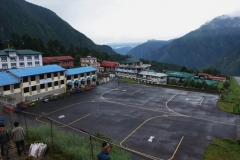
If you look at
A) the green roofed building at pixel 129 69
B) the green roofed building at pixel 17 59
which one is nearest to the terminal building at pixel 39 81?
the green roofed building at pixel 17 59

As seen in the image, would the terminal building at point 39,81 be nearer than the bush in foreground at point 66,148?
No

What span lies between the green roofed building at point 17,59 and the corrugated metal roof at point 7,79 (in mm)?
27663

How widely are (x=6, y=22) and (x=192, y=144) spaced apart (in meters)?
217

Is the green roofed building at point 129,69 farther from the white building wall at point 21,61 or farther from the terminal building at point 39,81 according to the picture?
the terminal building at point 39,81

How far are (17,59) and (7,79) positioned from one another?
32.2 m

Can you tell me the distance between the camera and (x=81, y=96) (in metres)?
46.2

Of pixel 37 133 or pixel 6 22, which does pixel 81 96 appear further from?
pixel 6 22

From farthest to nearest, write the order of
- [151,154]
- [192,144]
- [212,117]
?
[212,117]
[192,144]
[151,154]

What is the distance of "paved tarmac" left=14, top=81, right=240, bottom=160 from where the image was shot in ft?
75.5

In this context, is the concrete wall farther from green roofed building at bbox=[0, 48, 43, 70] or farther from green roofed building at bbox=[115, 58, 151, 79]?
green roofed building at bbox=[115, 58, 151, 79]

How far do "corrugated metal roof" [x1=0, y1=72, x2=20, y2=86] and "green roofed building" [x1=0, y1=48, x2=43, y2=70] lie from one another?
1089 inches

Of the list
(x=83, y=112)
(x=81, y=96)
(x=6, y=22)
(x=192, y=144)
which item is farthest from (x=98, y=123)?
(x=6, y=22)

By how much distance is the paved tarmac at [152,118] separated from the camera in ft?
75.5

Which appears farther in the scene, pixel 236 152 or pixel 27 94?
pixel 27 94
